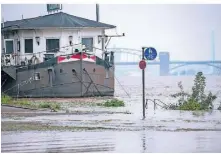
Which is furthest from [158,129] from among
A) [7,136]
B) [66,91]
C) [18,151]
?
[66,91]

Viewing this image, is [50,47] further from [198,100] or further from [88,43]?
[198,100]

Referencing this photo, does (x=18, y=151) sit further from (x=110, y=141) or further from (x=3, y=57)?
(x=3, y=57)

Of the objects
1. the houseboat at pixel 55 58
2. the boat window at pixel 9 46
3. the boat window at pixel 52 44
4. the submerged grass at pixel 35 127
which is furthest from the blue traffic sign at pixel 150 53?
the boat window at pixel 9 46

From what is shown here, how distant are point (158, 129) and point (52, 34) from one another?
77.6 ft

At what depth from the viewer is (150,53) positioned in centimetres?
1928

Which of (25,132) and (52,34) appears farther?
(52,34)

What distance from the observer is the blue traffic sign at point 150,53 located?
19.2 meters

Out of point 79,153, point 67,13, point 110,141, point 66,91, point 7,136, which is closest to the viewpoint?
point 79,153

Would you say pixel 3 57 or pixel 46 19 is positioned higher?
pixel 46 19

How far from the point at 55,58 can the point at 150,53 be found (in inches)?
695

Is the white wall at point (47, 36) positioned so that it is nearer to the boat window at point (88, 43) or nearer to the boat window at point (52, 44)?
the boat window at point (52, 44)

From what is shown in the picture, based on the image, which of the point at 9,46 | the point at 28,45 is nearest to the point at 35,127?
the point at 28,45

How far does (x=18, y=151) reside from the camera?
11.2m

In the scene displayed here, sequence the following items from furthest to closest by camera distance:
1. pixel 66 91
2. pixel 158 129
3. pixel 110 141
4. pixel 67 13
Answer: pixel 67 13
pixel 66 91
pixel 158 129
pixel 110 141
